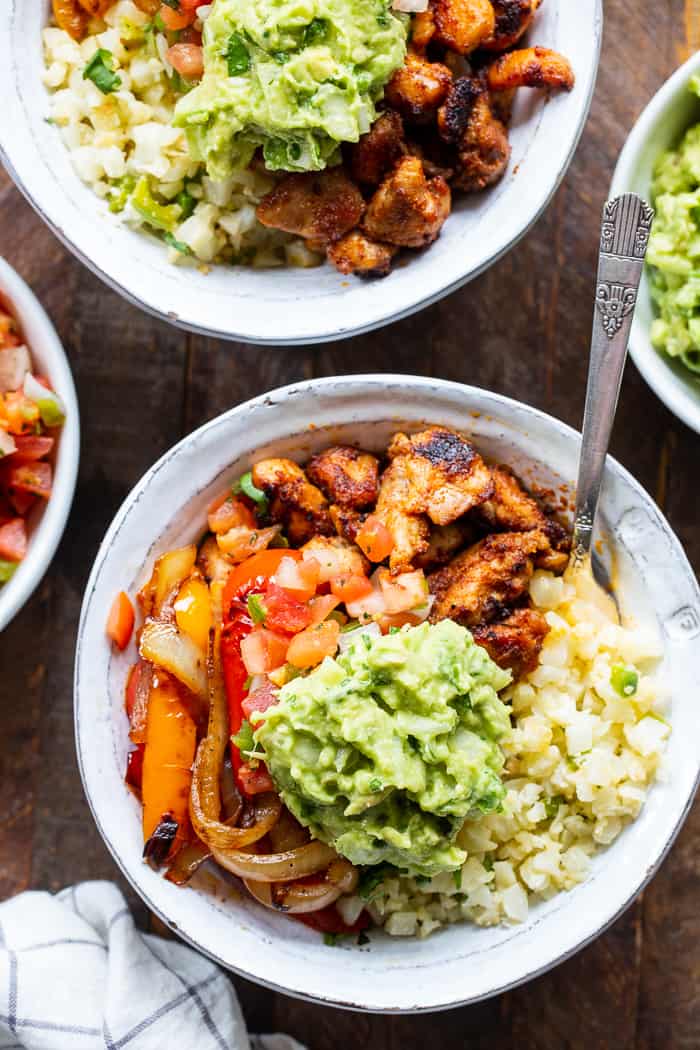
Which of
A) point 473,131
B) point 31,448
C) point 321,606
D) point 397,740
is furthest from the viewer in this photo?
point 31,448

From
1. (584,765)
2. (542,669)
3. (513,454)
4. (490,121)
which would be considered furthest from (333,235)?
(584,765)

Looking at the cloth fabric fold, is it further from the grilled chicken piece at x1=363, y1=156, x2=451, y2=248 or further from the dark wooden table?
the grilled chicken piece at x1=363, y1=156, x2=451, y2=248

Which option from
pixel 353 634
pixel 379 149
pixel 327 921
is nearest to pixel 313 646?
pixel 353 634

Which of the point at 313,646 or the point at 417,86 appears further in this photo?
the point at 417,86

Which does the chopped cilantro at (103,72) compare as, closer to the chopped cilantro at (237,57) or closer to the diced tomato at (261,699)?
the chopped cilantro at (237,57)

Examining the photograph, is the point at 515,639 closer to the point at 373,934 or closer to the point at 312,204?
the point at 373,934

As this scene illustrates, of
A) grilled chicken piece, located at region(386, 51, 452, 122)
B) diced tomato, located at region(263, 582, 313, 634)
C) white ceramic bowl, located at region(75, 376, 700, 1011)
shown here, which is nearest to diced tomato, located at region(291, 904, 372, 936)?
white ceramic bowl, located at region(75, 376, 700, 1011)

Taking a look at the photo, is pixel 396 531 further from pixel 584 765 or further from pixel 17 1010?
pixel 17 1010
